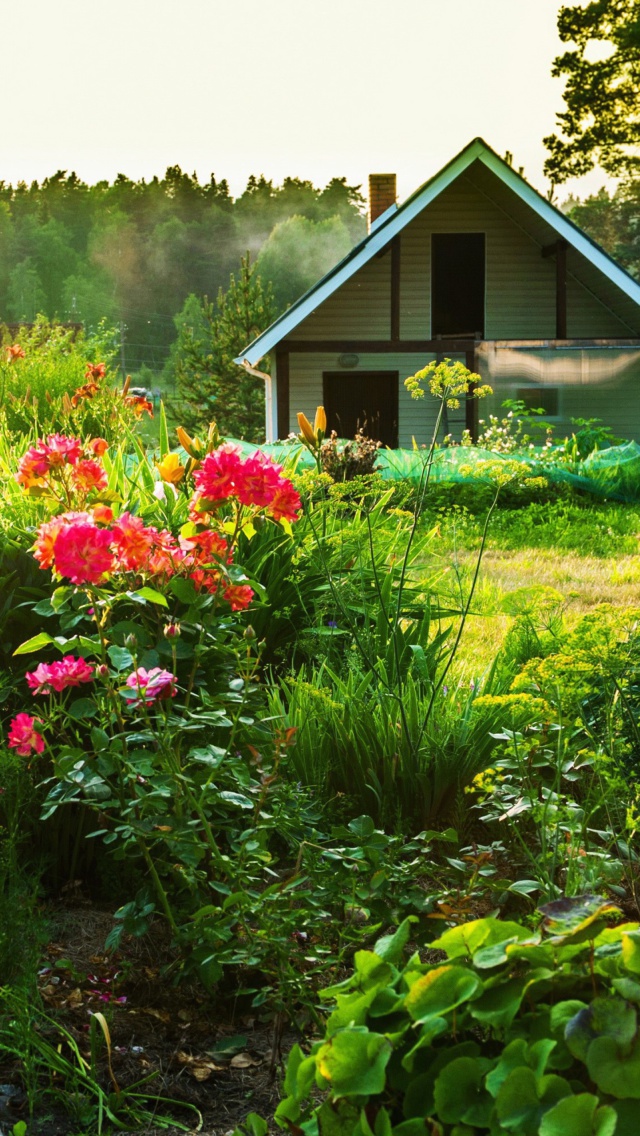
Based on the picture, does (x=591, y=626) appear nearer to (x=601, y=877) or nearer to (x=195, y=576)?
(x=601, y=877)

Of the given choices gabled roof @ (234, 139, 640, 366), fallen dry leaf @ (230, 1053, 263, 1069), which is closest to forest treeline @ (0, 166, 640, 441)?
gabled roof @ (234, 139, 640, 366)

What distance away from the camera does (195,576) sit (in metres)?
2.58

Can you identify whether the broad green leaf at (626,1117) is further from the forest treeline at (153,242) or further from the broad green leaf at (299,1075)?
the forest treeline at (153,242)

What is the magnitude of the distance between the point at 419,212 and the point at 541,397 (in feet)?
11.3

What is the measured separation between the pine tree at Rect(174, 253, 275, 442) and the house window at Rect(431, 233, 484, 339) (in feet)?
55.9

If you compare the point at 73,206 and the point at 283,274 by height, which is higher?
the point at 73,206

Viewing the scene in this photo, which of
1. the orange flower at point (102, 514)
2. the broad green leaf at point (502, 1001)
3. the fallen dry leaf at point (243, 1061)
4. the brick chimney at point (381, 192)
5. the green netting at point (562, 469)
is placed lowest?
the fallen dry leaf at point (243, 1061)

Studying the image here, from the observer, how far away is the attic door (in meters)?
19.4

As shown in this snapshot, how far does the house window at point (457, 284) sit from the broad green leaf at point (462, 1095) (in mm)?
18646

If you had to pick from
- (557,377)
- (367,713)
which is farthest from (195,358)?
(367,713)

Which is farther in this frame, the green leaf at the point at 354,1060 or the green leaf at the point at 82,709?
the green leaf at the point at 82,709

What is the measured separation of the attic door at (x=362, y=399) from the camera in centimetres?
1939

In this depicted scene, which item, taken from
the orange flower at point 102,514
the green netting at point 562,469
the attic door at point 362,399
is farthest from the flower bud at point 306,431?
the attic door at point 362,399

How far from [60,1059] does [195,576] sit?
3.45 feet
